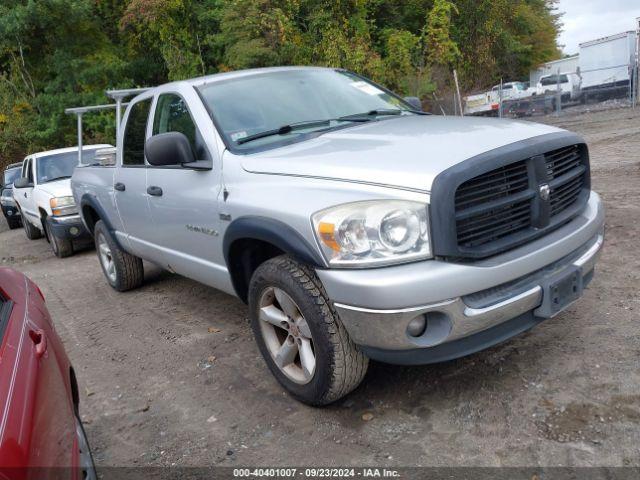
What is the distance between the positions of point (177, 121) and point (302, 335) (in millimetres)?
2024

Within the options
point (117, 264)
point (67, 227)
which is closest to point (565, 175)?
→ point (117, 264)

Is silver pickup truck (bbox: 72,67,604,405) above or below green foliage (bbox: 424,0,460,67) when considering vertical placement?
below

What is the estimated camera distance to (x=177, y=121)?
4.33 meters

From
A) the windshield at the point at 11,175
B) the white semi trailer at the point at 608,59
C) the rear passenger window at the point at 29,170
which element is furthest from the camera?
the white semi trailer at the point at 608,59

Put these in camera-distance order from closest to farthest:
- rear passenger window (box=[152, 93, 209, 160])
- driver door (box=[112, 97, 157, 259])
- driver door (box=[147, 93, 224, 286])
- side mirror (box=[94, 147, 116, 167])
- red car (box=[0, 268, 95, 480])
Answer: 1. red car (box=[0, 268, 95, 480])
2. driver door (box=[147, 93, 224, 286])
3. rear passenger window (box=[152, 93, 209, 160])
4. driver door (box=[112, 97, 157, 259])
5. side mirror (box=[94, 147, 116, 167])

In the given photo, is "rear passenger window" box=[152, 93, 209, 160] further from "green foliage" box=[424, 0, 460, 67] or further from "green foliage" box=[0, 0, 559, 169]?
"green foliage" box=[424, 0, 460, 67]

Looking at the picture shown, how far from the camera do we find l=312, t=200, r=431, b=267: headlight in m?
2.72

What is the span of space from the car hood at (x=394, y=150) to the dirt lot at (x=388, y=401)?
1.24m

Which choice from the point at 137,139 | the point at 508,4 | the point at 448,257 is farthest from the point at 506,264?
the point at 508,4

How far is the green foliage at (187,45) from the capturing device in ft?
61.7

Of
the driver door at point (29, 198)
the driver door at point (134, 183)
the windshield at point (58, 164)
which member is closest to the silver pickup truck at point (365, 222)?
the driver door at point (134, 183)

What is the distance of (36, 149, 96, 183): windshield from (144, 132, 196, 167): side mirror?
6.59m

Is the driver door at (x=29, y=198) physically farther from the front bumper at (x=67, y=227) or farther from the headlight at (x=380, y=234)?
the headlight at (x=380, y=234)

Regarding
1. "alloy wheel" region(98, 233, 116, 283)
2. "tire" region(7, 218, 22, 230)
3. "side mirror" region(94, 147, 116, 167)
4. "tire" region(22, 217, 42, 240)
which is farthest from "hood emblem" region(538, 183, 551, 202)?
"tire" region(7, 218, 22, 230)
